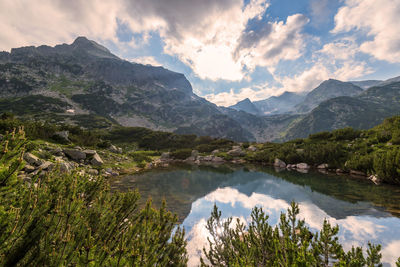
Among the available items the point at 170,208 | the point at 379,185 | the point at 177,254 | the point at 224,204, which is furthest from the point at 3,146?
the point at 379,185

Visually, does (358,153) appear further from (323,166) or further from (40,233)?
(40,233)

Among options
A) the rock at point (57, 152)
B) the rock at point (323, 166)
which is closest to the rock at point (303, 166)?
the rock at point (323, 166)

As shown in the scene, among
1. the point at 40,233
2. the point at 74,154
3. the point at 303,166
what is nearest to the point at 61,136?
the point at 74,154

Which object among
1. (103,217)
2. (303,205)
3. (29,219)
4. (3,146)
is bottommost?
(303,205)

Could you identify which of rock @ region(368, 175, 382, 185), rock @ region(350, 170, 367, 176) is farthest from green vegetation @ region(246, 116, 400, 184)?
rock @ region(368, 175, 382, 185)

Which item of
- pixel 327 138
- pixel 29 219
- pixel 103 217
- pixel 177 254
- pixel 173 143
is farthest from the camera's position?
pixel 173 143

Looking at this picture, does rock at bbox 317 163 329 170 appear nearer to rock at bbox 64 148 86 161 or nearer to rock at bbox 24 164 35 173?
rock at bbox 64 148 86 161

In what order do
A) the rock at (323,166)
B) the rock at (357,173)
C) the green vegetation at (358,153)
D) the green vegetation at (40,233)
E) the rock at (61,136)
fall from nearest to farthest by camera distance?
the green vegetation at (40,233), the green vegetation at (358,153), the rock at (357,173), the rock at (61,136), the rock at (323,166)

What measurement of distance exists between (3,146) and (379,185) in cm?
2965

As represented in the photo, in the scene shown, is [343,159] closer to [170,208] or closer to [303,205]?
[303,205]

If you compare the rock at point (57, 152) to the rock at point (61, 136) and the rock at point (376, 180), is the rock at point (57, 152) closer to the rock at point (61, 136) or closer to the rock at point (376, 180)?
the rock at point (61, 136)

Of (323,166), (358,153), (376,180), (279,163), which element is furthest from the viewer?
(279,163)

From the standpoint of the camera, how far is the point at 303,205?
14.3 metres

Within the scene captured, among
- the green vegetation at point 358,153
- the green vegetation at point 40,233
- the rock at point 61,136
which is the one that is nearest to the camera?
the green vegetation at point 40,233
